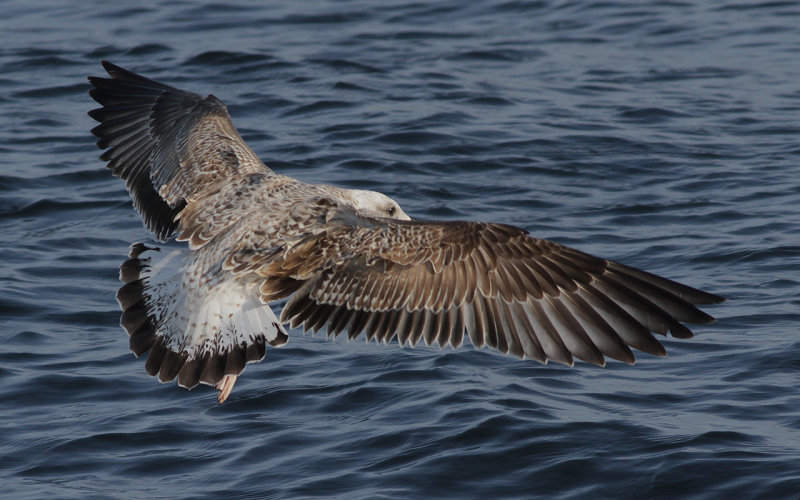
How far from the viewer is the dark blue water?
587 centimetres

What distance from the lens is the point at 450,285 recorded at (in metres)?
5.61

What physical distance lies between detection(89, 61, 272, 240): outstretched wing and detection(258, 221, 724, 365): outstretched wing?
4.03ft

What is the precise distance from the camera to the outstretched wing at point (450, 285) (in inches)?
216

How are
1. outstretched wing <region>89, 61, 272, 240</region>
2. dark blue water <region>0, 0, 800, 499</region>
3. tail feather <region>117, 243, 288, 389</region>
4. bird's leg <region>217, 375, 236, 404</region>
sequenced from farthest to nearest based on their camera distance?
outstretched wing <region>89, 61, 272, 240</region>, dark blue water <region>0, 0, 800, 499</region>, bird's leg <region>217, 375, 236, 404</region>, tail feather <region>117, 243, 288, 389</region>

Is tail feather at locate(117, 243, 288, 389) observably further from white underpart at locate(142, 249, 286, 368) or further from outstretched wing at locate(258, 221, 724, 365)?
outstretched wing at locate(258, 221, 724, 365)

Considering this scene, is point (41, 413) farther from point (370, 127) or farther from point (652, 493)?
point (370, 127)

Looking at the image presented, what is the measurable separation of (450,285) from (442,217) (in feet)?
12.1

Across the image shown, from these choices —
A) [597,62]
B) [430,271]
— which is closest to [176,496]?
[430,271]

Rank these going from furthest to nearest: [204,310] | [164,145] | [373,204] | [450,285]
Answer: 1. [164,145]
2. [373,204]
3. [204,310]
4. [450,285]

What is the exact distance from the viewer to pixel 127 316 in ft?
19.4

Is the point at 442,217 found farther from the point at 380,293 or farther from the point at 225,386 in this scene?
the point at 225,386

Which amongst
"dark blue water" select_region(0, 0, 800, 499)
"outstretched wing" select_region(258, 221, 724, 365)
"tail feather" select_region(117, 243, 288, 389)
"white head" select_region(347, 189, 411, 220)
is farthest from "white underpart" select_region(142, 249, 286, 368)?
"white head" select_region(347, 189, 411, 220)

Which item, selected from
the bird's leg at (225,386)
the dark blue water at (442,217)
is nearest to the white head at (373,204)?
the dark blue water at (442,217)

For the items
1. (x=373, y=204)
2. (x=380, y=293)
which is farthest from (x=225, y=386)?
(x=373, y=204)
